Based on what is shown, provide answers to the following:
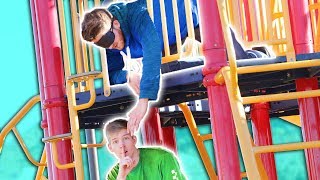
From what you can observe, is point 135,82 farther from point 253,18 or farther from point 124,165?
point 253,18

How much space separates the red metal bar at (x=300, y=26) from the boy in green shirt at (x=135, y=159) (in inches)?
41.9

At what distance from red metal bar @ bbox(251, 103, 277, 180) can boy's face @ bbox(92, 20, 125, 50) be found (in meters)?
1.94

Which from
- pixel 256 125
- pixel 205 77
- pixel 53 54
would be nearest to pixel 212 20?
pixel 205 77

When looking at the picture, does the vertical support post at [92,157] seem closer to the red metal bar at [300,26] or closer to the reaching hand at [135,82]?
the reaching hand at [135,82]

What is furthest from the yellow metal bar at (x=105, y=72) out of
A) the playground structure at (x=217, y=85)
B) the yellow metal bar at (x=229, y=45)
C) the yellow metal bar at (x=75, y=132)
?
the yellow metal bar at (x=229, y=45)

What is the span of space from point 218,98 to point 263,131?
2095 mm

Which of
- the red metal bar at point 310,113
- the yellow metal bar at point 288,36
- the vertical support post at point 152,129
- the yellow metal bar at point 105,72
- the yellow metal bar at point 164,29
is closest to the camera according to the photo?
the yellow metal bar at point 288,36

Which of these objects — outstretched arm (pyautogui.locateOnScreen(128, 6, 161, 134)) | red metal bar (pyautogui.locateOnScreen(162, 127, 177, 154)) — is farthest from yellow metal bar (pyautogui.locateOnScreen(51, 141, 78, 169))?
red metal bar (pyautogui.locateOnScreen(162, 127, 177, 154))

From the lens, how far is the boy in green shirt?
5.87 m

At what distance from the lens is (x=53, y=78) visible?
22.9 ft

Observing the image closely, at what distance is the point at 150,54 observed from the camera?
5887mm

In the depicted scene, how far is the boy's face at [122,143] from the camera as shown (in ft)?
19.2

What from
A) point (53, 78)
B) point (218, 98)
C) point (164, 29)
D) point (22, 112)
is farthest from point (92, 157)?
point (218, 98)

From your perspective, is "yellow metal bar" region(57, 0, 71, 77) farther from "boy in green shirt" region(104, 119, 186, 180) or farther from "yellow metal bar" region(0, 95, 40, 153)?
"yellow metal bar" region(0, 95, 40, 153)
